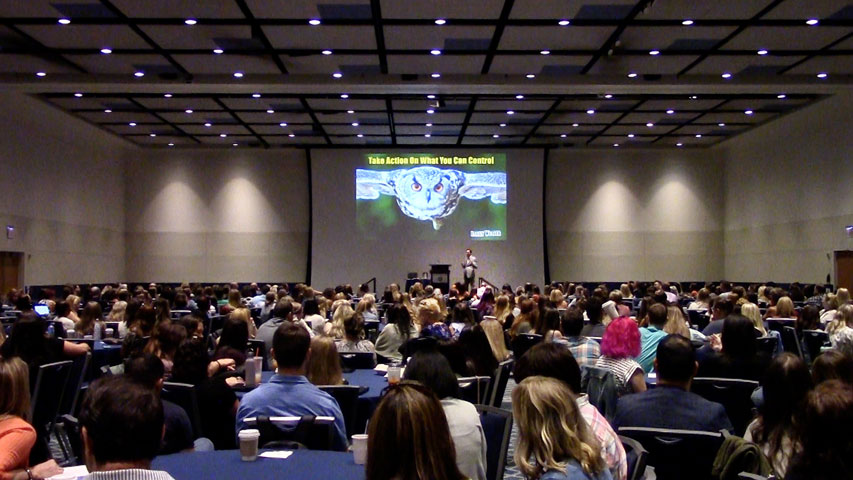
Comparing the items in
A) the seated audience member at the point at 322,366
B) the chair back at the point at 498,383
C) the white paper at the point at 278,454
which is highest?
the seated audience member at the point at 322,366

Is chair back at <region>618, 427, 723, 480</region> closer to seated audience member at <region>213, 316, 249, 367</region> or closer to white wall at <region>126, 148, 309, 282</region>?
seated audience member at <region>213, 316, 249, 367</region>

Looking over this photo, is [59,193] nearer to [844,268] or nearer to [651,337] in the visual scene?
[651,337]

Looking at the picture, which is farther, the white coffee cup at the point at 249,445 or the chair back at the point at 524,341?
the chair back at the point at 524,341

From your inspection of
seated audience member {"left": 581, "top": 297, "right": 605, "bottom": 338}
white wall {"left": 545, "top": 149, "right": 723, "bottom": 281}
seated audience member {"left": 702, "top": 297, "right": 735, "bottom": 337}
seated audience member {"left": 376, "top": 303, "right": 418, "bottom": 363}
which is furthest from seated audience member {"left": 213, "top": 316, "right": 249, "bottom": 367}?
white wall {"left": 545, "top": 149, "right": 723, "bottom": 281}

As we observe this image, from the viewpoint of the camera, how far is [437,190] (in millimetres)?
23672

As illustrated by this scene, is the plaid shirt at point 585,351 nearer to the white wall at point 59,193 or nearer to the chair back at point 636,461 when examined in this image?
the chair back at point 636,461

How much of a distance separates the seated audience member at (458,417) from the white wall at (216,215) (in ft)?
71.3

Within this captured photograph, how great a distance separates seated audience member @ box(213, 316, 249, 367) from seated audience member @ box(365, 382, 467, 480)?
4028 mm

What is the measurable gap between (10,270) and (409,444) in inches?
734

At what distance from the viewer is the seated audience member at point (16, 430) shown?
9.68ft

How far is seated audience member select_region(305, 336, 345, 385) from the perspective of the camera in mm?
4812

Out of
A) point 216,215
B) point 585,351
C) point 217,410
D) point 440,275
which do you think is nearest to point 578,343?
point 585,351

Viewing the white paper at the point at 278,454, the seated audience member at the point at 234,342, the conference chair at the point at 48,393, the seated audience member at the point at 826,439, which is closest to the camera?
the seated audience member at the point at 826,439

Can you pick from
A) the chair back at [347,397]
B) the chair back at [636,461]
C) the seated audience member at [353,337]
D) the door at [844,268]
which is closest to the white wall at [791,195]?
the door at [844,268]
